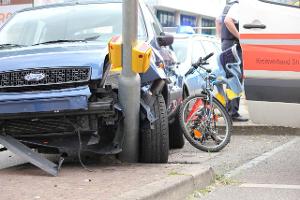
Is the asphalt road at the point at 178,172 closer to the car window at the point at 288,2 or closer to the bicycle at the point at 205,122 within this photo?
the bicycle at the point at 205,122

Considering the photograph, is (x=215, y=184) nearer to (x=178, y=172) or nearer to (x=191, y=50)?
(x=178, y=172)

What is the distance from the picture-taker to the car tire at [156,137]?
566 cm

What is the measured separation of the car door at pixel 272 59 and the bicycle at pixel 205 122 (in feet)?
4.37

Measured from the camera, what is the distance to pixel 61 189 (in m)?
4.53

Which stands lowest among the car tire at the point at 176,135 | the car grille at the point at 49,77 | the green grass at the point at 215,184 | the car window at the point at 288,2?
the car tire at the point at 176,135

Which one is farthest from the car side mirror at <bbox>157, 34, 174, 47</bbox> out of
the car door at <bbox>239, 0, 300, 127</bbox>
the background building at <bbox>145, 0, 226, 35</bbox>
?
the background building at <bbox>145, 0, 226, 35</bbox>

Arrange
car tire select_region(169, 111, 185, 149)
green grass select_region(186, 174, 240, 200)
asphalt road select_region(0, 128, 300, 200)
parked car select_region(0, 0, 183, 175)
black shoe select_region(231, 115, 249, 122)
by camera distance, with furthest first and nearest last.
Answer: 1. black shoe select_region(231, 115, 249, 122)
2. car tire select_region(169, 111, 185, 149)
3. green grass select_region(186, 174, 240, 200)
4. parked car select_region(0, 0, 183, 175)
5. asphalt road select_region(0, 128, 300, 200)

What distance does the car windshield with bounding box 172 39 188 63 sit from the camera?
37.3 ft

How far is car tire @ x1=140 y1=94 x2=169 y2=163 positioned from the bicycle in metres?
1.34

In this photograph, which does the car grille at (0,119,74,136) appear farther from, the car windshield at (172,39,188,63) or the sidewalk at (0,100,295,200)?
the car windshield at (172,39,188,63)

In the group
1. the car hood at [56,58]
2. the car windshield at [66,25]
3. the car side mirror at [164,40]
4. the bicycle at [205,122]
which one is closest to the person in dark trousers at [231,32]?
the bicycle at [205,122]

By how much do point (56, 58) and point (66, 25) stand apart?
51.0 inches

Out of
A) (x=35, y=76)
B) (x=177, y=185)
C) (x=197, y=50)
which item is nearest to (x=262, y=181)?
(x=177, y=185)

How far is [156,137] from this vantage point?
5656 millimetres
